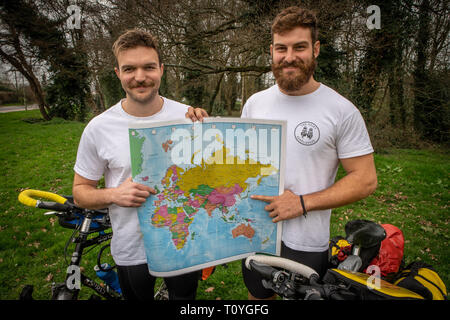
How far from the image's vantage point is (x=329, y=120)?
1606 mm

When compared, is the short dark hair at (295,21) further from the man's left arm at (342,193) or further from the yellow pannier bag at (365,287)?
the yellow pannier bag at (365,287)

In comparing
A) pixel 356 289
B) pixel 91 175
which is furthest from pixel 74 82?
pixel 356 289

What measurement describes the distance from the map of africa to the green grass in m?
2.43

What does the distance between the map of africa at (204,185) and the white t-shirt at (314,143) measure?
0.80 feet

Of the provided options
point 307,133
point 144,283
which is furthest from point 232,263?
point 307,133

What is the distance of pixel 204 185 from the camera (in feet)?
4.75

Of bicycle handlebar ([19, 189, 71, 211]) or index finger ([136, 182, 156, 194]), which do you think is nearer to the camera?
index finger ([136, 182, 156, 194])

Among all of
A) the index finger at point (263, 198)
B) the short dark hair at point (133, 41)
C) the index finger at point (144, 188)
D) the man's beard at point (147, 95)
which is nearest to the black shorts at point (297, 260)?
the index finger at point (263, 198)

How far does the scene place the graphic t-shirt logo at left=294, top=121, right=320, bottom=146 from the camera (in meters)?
1.61

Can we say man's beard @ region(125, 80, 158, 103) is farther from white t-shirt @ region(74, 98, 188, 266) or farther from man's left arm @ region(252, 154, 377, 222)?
man's left arm @ region(252, 154, 377, 222)

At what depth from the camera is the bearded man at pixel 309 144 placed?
1.56 meters

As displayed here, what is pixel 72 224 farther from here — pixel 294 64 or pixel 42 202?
pixel 294 64

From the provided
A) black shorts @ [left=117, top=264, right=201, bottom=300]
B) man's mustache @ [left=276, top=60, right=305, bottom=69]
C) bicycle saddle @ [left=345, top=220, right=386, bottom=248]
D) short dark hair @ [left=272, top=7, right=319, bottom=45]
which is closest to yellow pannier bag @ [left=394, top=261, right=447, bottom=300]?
bicycle saddle @ [left=345, top=220, right=386, bottom=248]

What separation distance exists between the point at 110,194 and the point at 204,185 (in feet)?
1.84
